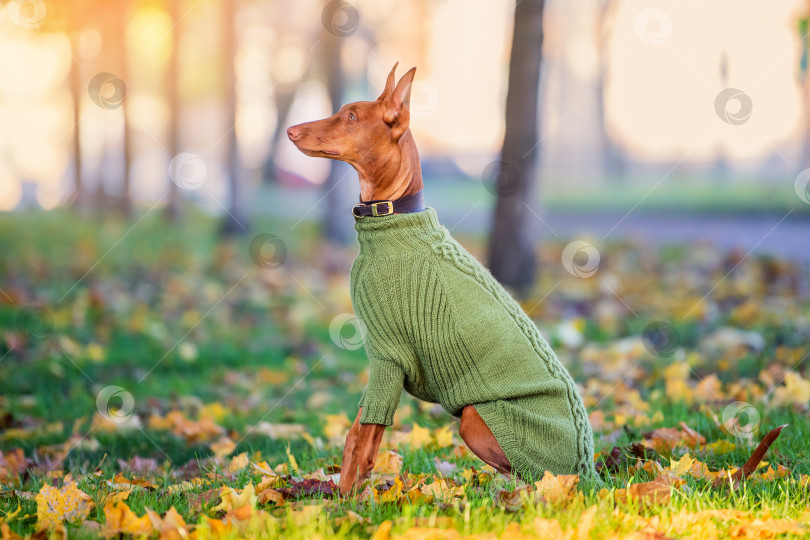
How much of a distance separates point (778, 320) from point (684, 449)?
3.27m

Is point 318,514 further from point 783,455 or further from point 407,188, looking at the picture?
point 783,455

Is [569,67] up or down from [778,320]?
up

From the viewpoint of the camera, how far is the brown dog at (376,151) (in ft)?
9.96

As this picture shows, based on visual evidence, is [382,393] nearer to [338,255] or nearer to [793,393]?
[793,393]

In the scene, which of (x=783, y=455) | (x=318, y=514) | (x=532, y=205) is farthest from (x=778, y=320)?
(x=318, y=514)

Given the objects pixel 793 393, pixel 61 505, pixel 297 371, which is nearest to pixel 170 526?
pixel 61 505

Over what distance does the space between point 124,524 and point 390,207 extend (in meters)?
1.51

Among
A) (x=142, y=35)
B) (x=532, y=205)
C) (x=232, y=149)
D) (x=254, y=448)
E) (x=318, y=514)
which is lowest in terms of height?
(x=254, y=448)

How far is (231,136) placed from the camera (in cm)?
1177

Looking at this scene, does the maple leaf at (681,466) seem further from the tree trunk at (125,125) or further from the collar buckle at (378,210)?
the tree trunk at (125,125)

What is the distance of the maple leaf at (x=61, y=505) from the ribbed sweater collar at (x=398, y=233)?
1.44 metres

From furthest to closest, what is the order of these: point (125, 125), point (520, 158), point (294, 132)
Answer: point (125, 125) → point (520, 158) → point (294, 132)

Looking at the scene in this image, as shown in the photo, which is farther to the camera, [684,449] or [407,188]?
[684,449]

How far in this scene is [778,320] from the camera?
20.7 ft
